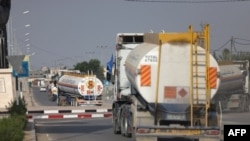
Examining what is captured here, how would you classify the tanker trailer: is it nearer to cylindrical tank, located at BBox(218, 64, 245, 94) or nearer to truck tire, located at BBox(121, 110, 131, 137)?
cylindrical tank, located at BBox(218, 64, 245, 94)

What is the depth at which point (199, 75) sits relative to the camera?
18.3 m

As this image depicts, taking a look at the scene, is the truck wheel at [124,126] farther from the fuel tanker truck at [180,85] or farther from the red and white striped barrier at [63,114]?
the red and white striped barrier at [63,114]

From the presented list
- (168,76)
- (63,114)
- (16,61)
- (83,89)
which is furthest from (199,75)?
(83,89)

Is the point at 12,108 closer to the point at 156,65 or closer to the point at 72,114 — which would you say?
the point at 72,114

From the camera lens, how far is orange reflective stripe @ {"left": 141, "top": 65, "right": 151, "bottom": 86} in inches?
726

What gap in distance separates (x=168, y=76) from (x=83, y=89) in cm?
4105

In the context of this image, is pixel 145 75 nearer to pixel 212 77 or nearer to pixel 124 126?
pixel 212 77

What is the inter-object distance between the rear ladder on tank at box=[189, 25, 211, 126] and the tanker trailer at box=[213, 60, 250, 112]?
25739 mm

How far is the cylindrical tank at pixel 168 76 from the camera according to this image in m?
18.4

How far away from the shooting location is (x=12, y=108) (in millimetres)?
28219

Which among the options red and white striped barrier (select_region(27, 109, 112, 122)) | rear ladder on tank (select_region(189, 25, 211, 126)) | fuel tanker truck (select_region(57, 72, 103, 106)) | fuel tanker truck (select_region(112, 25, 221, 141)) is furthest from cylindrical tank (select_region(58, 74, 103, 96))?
rear ladder on tank (select_region(189, 25, 211, 126))

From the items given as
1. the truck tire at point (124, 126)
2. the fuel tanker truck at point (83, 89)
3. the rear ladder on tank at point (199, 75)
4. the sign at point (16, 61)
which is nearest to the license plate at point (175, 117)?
the rear ladder on tank at point (199, 75)

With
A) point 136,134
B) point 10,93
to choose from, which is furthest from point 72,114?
point 136,134

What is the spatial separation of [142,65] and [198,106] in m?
1.95
